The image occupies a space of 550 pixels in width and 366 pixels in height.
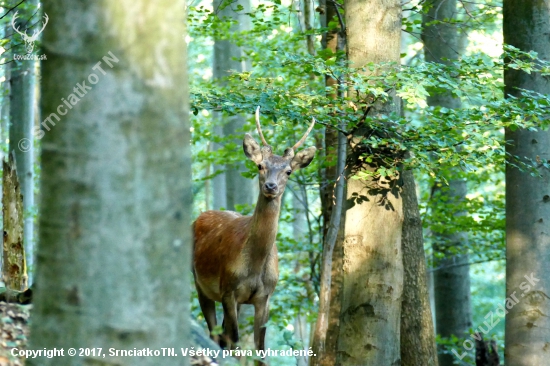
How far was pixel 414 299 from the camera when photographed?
785 centimetres

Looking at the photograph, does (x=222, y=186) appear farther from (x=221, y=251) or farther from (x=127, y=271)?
(x=127, y=271)

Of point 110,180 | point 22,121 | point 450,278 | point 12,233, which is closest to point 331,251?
point 12,233

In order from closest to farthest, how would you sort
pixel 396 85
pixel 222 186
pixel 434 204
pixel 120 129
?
1. pixel 120 129
2. pixel 396 85
3. pixel 434 204
4. pixel 222 186

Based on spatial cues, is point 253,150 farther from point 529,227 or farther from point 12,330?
point 12,330

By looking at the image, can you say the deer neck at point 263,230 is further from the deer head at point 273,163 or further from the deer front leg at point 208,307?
the deer front leg at point 208,307

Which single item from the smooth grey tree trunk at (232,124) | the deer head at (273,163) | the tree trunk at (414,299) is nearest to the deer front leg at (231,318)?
the deer head at (273,163)

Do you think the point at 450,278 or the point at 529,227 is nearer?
the point at 529,227

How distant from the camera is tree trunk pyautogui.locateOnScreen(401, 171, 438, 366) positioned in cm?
776

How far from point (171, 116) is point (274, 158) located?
16.4 feet

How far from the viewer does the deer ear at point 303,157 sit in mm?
7613

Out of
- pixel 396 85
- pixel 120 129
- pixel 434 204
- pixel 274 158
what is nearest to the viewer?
pixel 120 129

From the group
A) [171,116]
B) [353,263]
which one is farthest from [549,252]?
[171,116]

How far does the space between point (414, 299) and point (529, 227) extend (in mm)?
1508

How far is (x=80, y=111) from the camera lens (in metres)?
2.44
